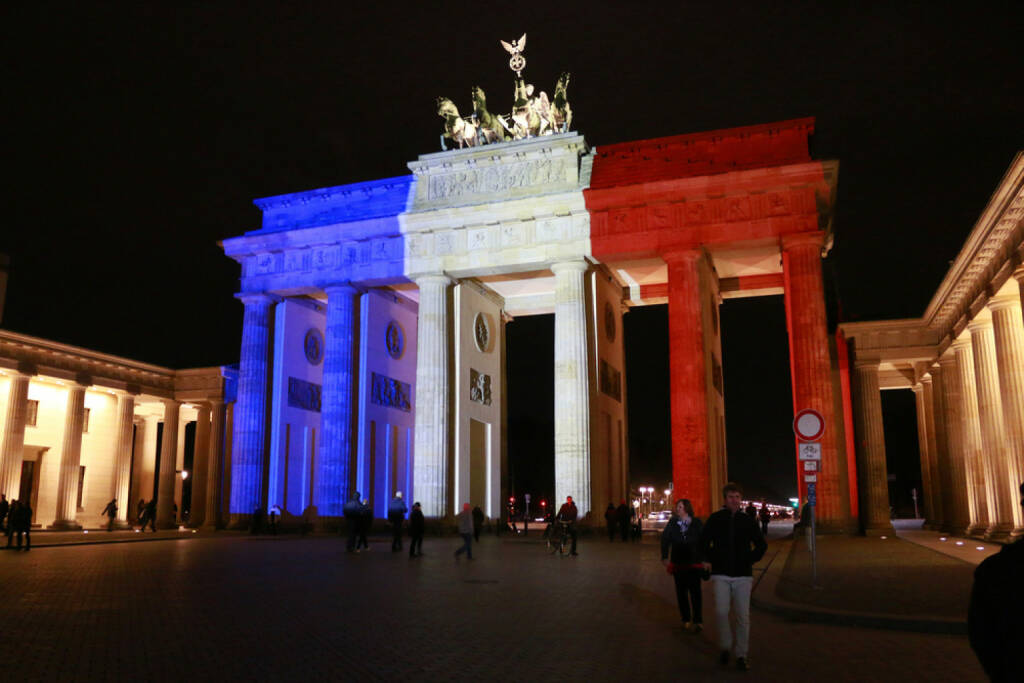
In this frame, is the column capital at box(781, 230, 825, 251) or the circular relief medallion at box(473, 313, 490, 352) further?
the circular relief medallion at box(473, 313, 490, 352)

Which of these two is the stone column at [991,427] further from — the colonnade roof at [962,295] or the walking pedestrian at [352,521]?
the walking pedestrian at [352,521]

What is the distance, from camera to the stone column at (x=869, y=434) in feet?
118

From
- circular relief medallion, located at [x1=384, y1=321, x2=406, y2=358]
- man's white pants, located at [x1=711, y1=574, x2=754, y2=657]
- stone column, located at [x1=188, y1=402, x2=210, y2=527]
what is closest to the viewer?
man's white pants, located at [x1=711, y1=574, x2=754, y2=657]

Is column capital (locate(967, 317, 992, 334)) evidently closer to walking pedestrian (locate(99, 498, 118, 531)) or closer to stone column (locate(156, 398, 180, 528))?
walking pedestrian (locate(99, 498, 118, 531))

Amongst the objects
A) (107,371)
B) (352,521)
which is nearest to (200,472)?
(107,371)

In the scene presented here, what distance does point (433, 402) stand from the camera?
116ft

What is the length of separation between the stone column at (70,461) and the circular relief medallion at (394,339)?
1555 cm

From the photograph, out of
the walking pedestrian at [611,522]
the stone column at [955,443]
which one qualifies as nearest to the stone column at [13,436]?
the walking pedestrian at [611,522]

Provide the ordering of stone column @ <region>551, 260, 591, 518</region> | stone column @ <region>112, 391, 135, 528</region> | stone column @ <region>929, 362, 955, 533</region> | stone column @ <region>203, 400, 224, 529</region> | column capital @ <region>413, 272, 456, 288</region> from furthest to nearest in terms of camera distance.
→ stone column @ <region>203, 400, 224, 529</region>
stone column @ <region>112, 391, 135, 528</region>
column capital @ <region>413, 272, 456, 288</region>
stone column @ <region>929, 362, 955, 533</region>
stone column @ <region>551, 260, 591, 518</region>

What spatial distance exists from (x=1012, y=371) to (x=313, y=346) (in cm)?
3020

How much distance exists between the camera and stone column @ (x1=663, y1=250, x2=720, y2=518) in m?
30.8

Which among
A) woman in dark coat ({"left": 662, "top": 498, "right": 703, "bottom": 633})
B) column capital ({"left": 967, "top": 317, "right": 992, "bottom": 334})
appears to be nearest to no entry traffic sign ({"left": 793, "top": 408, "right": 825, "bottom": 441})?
woman in dark coat ({"left": 662, "top": 498, "right": 703, "bottom": 633})

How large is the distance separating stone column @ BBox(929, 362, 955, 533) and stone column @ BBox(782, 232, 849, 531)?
6.63m

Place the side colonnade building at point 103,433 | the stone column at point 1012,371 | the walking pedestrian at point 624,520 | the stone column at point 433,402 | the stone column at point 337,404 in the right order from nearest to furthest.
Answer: the stone column at point 1012,371 → the walking pedestrian at point 624,520 → the stone column at point 433,402 → the stone column at point 337,404 → the side colonnade building at point 103,433
